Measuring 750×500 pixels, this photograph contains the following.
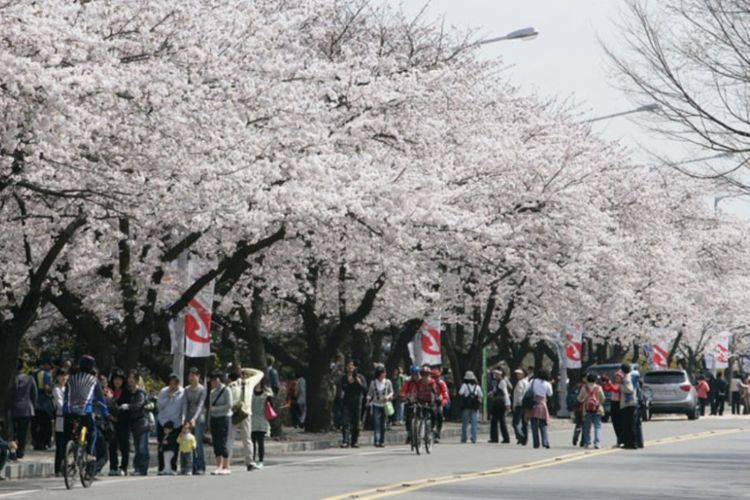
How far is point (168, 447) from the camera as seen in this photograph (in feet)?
77.8

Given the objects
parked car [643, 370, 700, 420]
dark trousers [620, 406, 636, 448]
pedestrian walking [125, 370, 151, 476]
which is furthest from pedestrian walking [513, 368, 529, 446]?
parked car [643, 370, 700, 420]

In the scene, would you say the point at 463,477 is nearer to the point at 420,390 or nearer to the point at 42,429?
the point at 420,390

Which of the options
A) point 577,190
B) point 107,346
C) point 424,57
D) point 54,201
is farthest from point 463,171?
point 54,201

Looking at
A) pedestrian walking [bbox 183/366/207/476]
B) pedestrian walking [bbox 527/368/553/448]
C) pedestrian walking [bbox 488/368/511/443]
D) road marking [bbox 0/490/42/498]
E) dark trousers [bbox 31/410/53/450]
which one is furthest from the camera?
pedestrian walking [bbox 488/368/511/443]

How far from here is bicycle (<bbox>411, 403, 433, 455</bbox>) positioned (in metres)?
28.6

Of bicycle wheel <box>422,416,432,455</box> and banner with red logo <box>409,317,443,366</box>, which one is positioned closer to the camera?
bicycle wheel <box>422,416,432,455</box>

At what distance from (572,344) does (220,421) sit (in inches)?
1154

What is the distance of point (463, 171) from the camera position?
34.2m

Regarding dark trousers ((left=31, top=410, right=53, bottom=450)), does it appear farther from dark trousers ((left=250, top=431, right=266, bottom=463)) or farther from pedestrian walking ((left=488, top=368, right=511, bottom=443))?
pedestrian walking ((left=488, top=368, right=511, bottom=443))

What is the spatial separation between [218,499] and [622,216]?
33324mm

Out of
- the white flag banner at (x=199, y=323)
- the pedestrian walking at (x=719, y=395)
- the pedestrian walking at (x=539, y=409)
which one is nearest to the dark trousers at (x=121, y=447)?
the white flag banner at (x=199, y=323)

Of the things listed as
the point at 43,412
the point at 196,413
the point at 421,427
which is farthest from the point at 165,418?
the point at 421,427

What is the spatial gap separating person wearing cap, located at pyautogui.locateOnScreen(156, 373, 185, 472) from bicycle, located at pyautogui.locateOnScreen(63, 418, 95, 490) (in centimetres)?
295

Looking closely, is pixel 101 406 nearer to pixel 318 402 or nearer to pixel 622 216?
pixel 318 402
